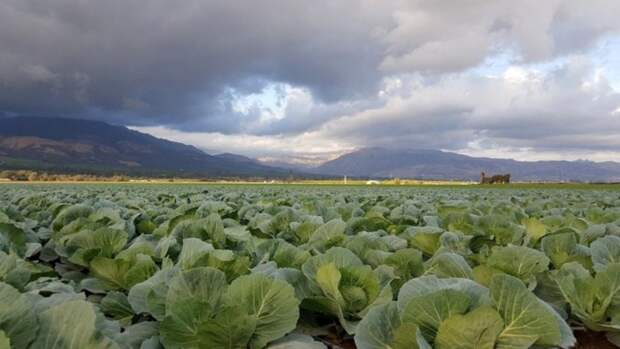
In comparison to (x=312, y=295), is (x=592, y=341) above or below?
below

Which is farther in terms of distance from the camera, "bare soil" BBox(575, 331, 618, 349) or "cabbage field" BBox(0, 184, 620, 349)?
"bare soil" BBox(575, 331, 618, 349)

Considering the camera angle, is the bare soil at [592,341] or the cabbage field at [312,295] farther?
the bare soil at [592,341]

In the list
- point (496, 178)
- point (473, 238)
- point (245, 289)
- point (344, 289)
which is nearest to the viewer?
point (245, 289)

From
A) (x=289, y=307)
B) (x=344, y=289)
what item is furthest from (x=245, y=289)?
(x=344, y=289)

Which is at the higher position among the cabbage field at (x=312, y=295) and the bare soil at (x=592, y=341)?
the cabbage field at (x=312, y=295)

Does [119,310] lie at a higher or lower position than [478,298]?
lower

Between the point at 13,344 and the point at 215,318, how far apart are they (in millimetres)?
533

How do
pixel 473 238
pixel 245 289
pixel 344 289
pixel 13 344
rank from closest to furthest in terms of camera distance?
1. pixel 13 344
2. pixel 245 289
3. pixel 344 289
4. pixel 473 238

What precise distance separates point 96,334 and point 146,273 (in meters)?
1.08

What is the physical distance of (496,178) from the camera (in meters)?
87.9

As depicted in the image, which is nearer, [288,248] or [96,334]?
[96,334]

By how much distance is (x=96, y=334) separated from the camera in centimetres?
129

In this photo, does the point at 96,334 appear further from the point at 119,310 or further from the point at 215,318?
the point at 119,310

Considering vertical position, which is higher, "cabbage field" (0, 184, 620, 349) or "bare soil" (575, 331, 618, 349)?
"cabbage field" (0, 184, 620, 349)
